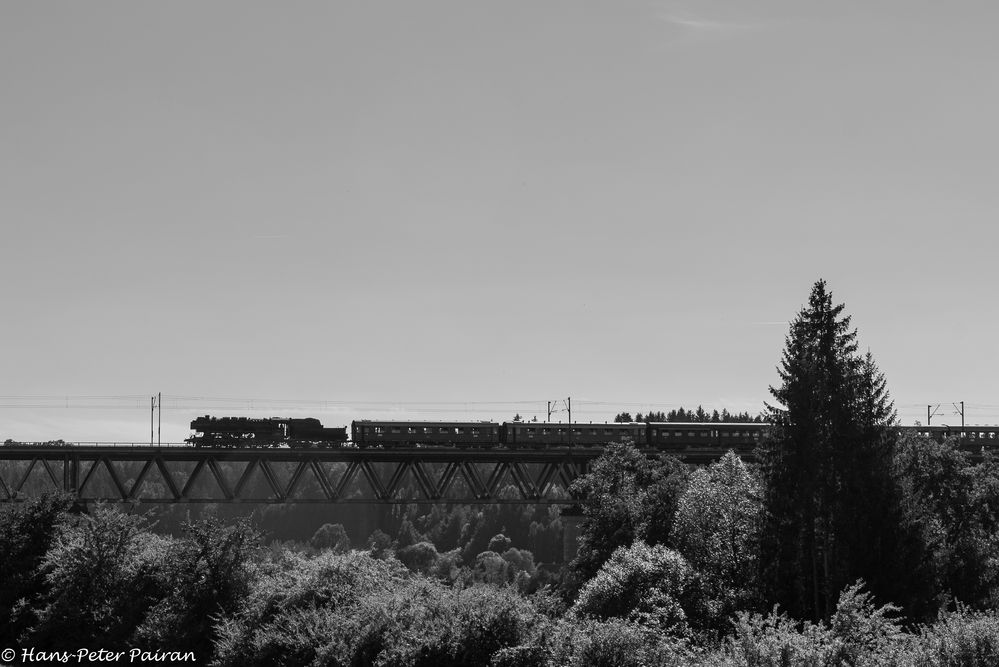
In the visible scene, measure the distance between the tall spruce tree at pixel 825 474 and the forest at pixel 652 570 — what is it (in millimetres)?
108

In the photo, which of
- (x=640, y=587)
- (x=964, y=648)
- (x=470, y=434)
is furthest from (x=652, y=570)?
(x=470, y=434)

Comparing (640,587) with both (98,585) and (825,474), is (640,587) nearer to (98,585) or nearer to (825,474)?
(825,474)

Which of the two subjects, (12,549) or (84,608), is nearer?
(84,608)

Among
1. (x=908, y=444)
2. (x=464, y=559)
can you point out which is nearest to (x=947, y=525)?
(x=908, y=444)

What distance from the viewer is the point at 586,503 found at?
239 feet

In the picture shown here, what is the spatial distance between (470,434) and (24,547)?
40.6 metres

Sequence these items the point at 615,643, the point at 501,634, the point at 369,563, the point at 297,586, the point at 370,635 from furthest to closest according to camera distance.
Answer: the point at 369,563, the point at 297,586, the point at 370,635, the point at 501,634, the point at 615,643

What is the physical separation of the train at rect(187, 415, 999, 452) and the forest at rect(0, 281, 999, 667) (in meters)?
27.7

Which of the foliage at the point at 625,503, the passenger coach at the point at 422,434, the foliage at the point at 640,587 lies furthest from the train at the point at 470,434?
the foliage at the point at 640,587

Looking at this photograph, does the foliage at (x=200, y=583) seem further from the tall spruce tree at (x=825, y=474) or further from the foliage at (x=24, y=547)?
the tall spruce tree at (x=825, y=474)

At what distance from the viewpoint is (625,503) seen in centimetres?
6819

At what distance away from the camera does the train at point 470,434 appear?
3755 inches

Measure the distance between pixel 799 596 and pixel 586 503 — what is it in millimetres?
21417

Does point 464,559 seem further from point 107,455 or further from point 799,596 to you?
point 799,596
